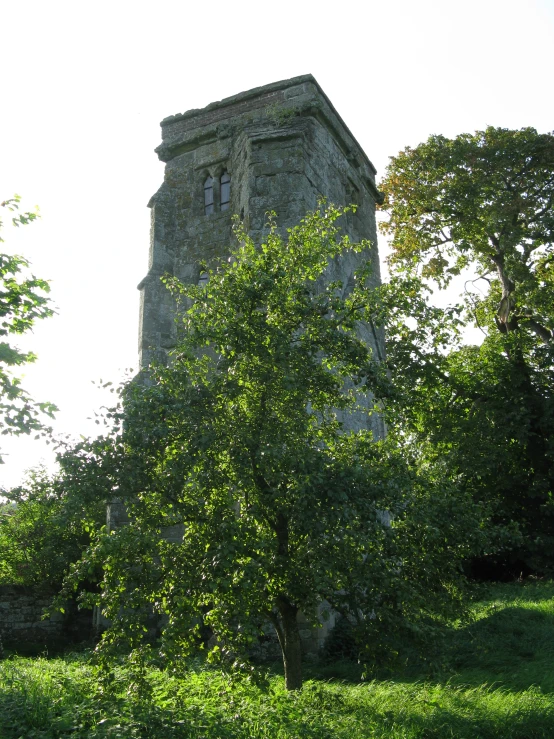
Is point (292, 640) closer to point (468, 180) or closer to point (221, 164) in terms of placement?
point (221, 164)

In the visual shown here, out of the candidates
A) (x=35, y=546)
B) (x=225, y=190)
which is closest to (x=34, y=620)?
(x=35, y=546)

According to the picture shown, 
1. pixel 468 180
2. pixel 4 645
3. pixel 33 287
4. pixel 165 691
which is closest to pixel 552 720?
pixel 165 691

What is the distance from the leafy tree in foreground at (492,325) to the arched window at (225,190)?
4477mm

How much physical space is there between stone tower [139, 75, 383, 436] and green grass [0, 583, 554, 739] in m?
4.84

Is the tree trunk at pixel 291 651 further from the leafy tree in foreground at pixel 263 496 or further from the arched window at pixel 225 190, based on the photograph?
the arched window at pixel 225 190

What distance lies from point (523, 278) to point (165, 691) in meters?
12.7

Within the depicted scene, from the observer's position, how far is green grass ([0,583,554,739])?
6.02 metres

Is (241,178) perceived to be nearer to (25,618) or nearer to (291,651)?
(291,651)

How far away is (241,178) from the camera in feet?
40.9

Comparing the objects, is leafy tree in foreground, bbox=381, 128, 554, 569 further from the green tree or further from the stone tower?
the green tree

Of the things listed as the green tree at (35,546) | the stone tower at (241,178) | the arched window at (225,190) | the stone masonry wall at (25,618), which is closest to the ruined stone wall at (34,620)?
the stone masonry wall at (25,618)

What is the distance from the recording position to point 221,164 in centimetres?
1370

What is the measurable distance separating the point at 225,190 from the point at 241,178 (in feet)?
3.79

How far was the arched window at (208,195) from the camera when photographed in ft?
44.6
